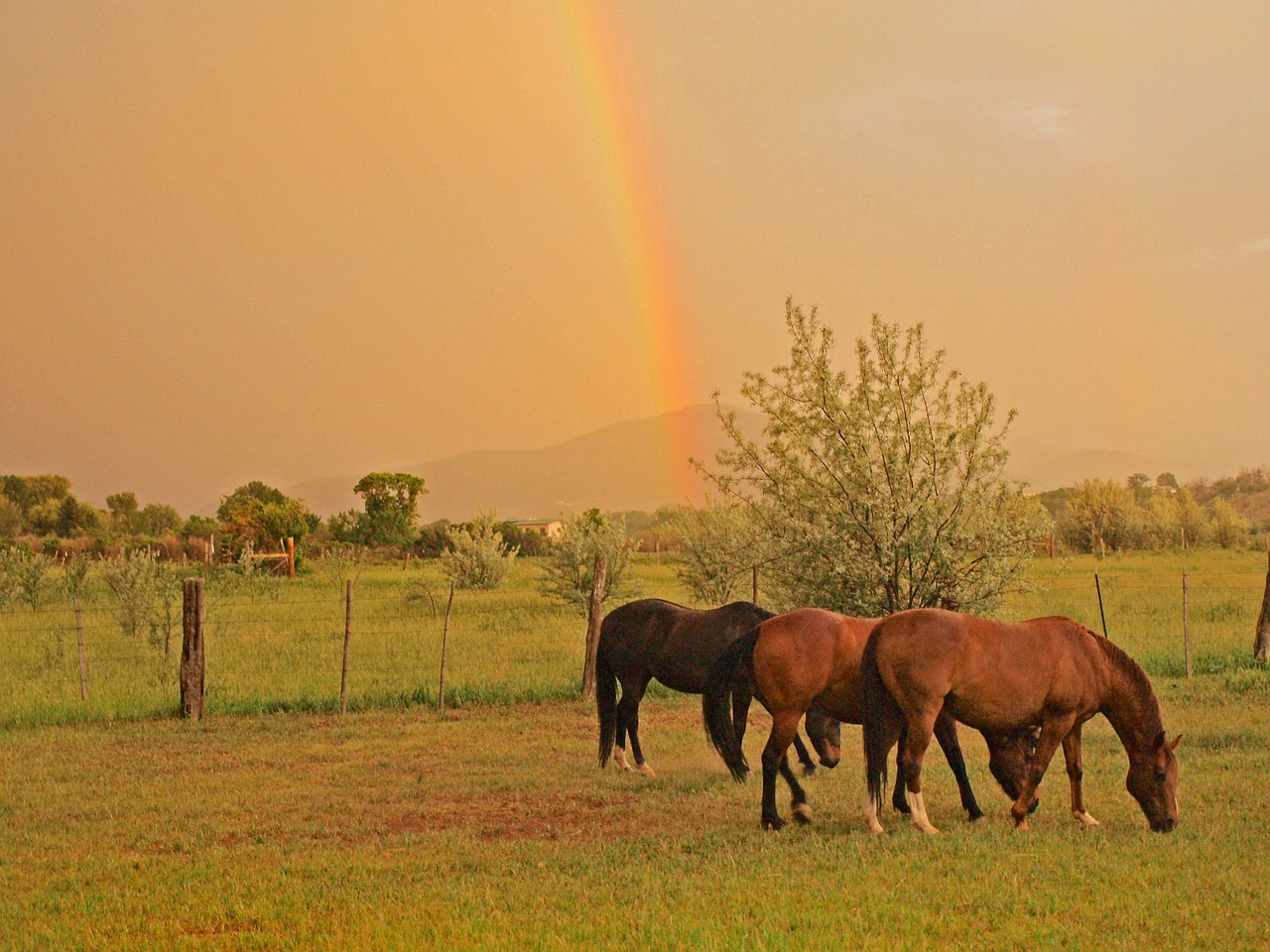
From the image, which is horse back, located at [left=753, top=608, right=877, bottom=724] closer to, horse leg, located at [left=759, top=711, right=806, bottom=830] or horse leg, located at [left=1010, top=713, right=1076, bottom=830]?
horse leg, located at [left=759, top=711, right=806, bottom=830]

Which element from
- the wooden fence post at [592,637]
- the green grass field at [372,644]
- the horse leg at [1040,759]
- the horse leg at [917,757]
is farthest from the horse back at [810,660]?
the wooden fence post at [592,637]

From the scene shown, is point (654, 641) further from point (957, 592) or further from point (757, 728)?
point (957, 592)

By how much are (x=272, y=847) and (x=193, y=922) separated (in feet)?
5.75

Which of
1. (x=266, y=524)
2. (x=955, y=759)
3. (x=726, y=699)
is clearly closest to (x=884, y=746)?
(x=955, y=759)

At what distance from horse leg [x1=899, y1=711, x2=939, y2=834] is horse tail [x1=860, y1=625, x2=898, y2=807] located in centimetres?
20

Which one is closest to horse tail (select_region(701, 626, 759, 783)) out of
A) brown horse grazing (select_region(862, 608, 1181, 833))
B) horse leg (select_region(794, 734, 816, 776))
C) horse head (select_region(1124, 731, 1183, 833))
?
horse leg (select_region(794, 734, 816, 776))

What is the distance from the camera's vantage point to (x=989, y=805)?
928cm

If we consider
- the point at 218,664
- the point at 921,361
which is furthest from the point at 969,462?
the point at 218,664

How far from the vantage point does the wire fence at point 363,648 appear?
53.2 ft

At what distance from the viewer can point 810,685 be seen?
29.7 ft

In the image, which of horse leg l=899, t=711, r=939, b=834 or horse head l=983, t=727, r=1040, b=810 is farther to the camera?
horse head l=983, t=727, r=1040, b=810

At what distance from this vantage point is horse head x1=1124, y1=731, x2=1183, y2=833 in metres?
8.17

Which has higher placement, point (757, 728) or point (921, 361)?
point (921, 361)

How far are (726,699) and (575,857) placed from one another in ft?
8.10
